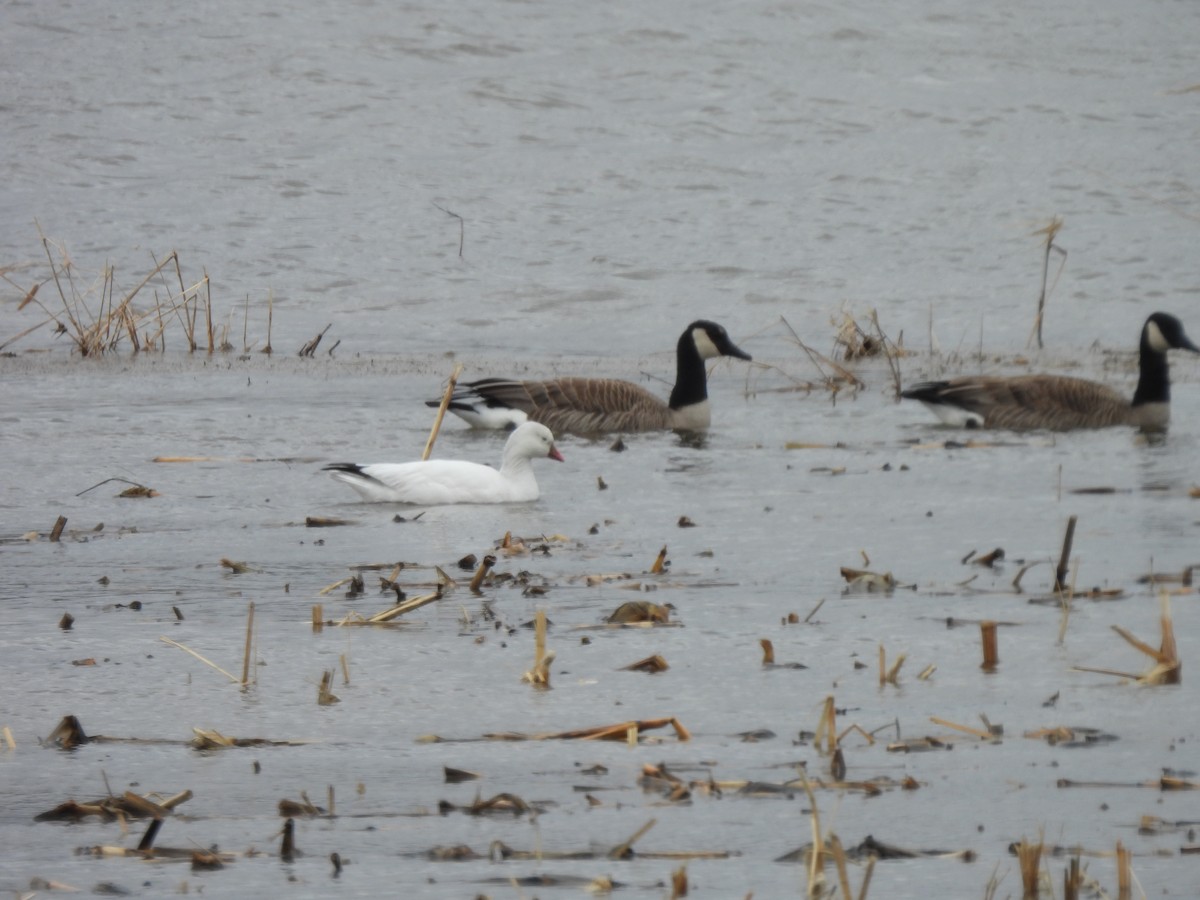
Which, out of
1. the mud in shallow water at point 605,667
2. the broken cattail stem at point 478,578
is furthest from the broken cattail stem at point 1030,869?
the broken cattail stem at point 478,578

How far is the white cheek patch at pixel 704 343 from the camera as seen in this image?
14500 millimetres

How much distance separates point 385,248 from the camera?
2097 cm

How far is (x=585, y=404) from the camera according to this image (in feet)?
43.9

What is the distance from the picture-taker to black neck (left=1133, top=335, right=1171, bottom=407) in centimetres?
1345

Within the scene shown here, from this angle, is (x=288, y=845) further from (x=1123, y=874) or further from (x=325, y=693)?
(x=1123, y=874)

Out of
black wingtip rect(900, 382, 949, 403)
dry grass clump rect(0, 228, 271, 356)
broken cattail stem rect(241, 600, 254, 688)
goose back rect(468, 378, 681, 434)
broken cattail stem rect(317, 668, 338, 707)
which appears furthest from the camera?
dry grass clump rect(0, 228, 271, 356)

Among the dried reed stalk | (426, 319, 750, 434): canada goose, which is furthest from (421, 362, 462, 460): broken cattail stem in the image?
the dried reed stalk

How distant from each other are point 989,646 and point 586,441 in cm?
730

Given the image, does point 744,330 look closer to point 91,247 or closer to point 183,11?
point 91,247

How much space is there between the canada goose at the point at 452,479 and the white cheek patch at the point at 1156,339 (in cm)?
577

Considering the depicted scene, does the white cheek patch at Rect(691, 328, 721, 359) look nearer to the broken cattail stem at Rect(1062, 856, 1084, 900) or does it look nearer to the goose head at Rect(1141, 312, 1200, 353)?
the goose head at Rect(1141, 312, 1200, 353)

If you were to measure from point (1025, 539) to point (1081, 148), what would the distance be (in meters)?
19.0

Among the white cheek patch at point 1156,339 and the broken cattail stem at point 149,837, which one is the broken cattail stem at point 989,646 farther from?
the white cheek patch at point 1156,339

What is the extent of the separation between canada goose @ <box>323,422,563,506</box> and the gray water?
0.20 m
